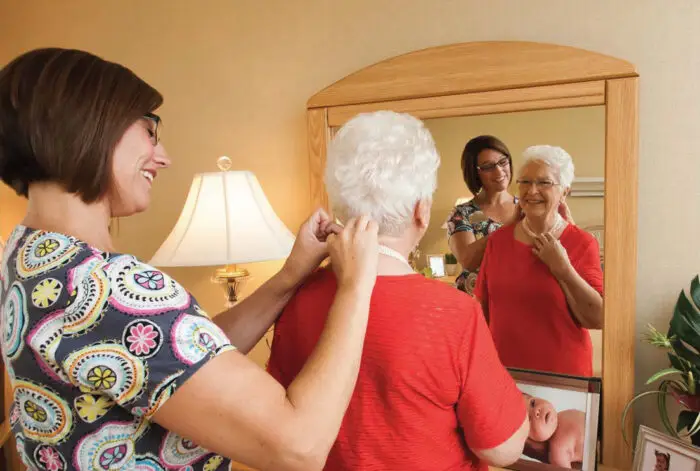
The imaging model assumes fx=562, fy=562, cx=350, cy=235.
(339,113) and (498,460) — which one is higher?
(339,113)

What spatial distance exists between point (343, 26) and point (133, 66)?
94cm

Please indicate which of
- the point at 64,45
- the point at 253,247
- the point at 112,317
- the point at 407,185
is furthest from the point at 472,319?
the point at 64,45

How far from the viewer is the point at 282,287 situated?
1.17 metres

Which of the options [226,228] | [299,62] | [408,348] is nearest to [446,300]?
Answer: [408,348]

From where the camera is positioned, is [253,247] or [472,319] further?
[253,247]

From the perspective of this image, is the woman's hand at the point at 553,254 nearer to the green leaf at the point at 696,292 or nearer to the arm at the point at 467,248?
the arm at the point at 467,248

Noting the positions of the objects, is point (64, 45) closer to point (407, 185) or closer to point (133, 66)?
point (133, 66)

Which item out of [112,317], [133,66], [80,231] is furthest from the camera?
[133,66]

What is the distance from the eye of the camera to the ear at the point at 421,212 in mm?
1069

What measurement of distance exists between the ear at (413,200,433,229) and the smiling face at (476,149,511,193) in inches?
18.7

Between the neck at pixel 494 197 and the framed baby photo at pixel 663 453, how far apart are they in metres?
0.63

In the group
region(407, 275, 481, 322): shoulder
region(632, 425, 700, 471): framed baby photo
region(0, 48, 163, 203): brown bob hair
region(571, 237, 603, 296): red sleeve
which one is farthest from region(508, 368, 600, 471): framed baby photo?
region(0, 48, 163, 203): brown bob hair

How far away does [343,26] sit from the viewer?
1.79 m

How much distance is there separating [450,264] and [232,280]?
2.48ft
